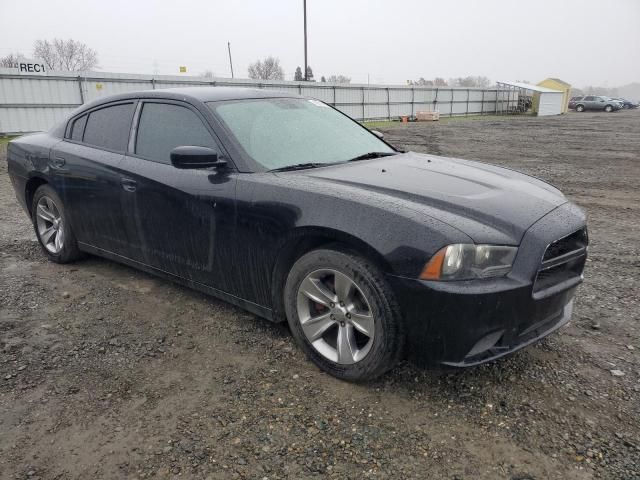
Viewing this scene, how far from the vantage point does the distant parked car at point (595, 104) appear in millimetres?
48156

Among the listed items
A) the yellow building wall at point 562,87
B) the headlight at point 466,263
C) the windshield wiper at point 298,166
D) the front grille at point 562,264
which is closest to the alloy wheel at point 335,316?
the headlight at point 466,263

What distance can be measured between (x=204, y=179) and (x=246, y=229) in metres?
0.51

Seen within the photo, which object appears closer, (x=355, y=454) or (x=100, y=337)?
(x=355, y=454)

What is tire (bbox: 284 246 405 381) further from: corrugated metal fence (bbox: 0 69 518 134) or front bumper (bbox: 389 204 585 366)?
corrugated metal fence (bbox: 0 69 518 134)

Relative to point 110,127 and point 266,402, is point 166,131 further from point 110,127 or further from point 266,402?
point 266,402

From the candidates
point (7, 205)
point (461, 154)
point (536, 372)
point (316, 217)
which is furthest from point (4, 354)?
point (461, 154)

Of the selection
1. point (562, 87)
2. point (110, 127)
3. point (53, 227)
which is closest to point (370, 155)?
point (110, 127)

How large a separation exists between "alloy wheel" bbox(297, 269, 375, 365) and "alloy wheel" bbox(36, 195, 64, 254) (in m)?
2.91

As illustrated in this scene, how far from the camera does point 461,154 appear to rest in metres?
13.8

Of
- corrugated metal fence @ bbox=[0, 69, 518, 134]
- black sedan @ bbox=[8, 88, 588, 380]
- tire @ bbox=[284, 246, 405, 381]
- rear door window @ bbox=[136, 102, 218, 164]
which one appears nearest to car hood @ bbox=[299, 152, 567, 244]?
black sedan @ bbox=[8, 88, 588, 380]

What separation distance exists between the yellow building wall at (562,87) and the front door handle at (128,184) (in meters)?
48.4

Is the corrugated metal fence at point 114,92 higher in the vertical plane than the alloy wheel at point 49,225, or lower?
higher

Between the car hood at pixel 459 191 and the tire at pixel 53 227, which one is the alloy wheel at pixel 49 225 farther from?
the car hood at pixel 459 191

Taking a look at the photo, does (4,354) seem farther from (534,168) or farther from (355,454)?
(534,168)
